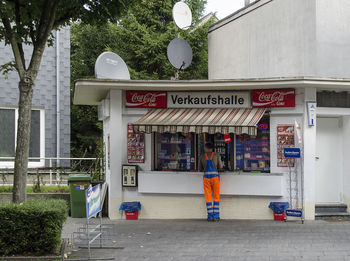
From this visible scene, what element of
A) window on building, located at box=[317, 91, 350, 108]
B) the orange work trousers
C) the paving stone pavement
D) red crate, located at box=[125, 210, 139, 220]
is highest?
window on building, located at box=[317, 91, 350, 108]

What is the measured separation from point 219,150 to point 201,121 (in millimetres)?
1423

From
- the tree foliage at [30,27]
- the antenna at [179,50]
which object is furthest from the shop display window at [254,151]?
the tree foliage at [30,27]

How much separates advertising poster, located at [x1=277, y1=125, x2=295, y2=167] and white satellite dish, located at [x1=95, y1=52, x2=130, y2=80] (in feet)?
15.0

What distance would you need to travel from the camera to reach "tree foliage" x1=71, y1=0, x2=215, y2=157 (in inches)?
1015

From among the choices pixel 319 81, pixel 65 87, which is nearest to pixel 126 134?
pixel 319 81

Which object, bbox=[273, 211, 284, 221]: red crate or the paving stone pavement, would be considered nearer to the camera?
the paving stone pavement

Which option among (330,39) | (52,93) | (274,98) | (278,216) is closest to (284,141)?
(274,98)

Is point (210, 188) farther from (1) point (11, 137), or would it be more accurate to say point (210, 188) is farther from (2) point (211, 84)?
(1) point (11, 137)

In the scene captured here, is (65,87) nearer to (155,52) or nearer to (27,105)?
(155,52)

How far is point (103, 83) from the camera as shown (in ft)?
38.7

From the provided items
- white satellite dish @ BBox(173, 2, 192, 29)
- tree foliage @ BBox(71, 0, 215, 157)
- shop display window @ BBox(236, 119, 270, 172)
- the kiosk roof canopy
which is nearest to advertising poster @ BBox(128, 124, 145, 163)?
the kiosk roof canopy

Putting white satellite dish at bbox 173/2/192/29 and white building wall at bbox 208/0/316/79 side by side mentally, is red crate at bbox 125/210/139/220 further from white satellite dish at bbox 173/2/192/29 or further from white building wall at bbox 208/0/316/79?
white building wall at bbox 208/0/316/79

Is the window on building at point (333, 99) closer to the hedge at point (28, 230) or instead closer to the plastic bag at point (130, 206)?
the plastic bag at point (130, 206)

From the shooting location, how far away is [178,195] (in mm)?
12320
